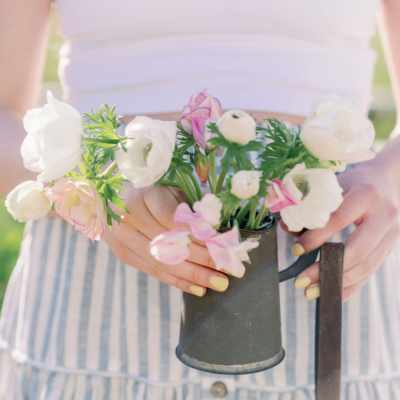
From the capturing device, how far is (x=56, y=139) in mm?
1196

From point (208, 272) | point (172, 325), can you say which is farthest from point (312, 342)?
point (208, 272)

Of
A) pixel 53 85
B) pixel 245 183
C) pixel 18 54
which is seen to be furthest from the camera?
pixel 53 85

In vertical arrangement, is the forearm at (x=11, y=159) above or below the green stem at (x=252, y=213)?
above

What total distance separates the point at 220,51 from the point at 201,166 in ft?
1.64

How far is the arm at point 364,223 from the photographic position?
55.1 inches

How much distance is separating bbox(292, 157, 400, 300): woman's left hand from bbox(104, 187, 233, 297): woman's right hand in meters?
0.16

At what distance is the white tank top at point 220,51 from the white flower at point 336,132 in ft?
1.52

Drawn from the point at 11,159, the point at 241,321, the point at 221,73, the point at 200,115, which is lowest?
the point at 241,321

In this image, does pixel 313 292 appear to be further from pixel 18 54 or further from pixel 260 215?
pixel 18 54

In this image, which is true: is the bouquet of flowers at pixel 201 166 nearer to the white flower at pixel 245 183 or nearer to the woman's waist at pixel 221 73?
the white flower at pixel 245 183

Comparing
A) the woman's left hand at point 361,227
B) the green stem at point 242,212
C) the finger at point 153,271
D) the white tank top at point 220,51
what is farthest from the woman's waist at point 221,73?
the green stem at point 242,212

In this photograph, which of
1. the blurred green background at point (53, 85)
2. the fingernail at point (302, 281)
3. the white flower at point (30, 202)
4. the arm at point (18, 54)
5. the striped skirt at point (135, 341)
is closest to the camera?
the white flower at point (30, 202)

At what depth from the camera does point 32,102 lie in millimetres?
1863

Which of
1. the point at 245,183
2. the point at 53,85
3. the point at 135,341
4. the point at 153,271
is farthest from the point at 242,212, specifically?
the point at 53,85
